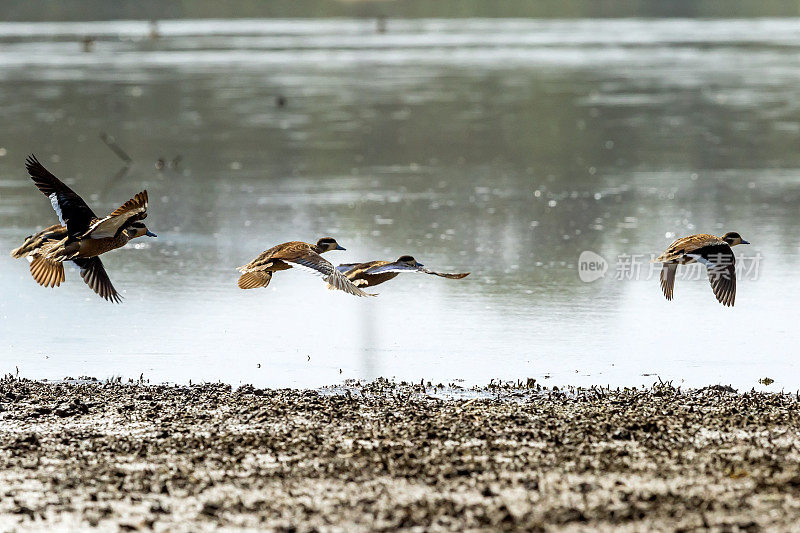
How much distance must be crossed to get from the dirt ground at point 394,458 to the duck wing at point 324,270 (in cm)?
90

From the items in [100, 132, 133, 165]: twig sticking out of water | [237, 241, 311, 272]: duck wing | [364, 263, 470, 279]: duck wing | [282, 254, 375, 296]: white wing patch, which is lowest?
[282, 254, 375, 296]: white wing patch

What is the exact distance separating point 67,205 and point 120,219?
0.91 meters

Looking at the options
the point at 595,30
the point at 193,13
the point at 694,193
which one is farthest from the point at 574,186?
the point at 193,13

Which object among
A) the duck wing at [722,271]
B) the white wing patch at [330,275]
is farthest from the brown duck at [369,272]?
the duck wing at [722,271]

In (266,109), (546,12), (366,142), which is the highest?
(546,12)

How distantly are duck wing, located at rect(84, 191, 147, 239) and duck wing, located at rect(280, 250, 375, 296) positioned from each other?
3.89ft

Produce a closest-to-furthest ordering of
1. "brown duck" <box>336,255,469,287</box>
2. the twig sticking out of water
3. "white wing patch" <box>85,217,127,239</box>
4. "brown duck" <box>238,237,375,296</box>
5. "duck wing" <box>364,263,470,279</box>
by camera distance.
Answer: "white wing patch" <box>85,217,127,239</box>, "brown duck" <box>238,237,375,296</box>, "duck wing" <box>364,263,470,279</box>, "brown duck" <box>336,255,469,287</box>, the twig sticking out of water

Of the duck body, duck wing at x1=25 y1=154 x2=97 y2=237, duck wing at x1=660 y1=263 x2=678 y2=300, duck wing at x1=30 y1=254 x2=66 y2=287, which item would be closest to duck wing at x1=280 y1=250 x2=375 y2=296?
the duck body

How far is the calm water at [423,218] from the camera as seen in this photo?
38.4ft

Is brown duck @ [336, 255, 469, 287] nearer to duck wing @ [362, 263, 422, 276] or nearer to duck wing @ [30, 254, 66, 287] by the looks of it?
duck wing @ [362, 263, 422, 276]

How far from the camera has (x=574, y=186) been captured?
74.3ft

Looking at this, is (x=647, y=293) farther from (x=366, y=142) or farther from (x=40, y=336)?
(x=366, y=142)

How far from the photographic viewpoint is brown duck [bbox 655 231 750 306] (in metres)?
10.7

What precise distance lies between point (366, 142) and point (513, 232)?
→ 40.8 ft
